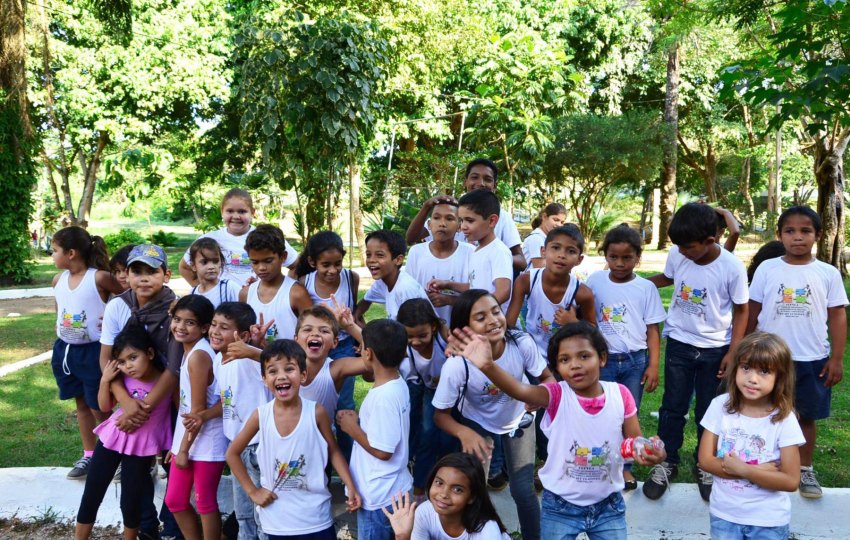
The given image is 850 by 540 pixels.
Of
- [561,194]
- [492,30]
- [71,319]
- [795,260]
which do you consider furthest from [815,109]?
[561,194]

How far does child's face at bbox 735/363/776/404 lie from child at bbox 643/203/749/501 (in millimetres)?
1029

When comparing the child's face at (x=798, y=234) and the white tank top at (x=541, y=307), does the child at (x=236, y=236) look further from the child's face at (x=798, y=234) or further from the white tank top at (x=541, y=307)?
the child's face at (x=798, y=234)

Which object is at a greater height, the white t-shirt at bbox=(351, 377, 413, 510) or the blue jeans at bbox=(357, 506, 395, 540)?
the white t-shirt at bbox=(351, 377, 413, 510)

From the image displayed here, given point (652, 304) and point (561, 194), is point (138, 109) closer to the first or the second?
point (561, 194)

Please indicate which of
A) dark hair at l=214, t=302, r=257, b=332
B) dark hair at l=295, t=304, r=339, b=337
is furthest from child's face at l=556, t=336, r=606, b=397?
dark hair at l=214, t=302, r=257, b=332

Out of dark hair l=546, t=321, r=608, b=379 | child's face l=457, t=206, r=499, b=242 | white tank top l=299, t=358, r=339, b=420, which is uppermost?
child's face l=457, t=206, r=499, b=242

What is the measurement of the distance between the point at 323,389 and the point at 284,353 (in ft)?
1.55

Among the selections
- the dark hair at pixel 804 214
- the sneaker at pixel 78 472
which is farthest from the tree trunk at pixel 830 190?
the sneaker at pixel 78 472

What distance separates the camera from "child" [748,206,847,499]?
161 inches

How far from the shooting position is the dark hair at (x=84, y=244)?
461cm

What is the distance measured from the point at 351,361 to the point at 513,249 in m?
1.80

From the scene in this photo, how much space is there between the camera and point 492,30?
61.5 ft

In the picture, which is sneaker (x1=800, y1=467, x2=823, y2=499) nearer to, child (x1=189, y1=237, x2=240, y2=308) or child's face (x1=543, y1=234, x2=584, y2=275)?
child's face (x1=543, y1=234, x2=584, y2=275)

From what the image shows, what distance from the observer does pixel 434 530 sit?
116 inches
